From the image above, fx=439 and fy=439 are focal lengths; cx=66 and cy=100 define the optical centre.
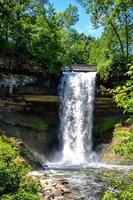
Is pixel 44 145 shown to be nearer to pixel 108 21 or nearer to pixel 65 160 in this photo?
pixel 65 160

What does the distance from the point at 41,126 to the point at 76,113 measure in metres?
4.65

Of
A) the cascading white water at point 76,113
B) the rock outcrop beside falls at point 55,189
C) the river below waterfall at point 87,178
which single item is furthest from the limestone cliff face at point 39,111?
the rock outcrop beside falls at point 55,189


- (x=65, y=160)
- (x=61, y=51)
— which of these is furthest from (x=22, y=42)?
(x=65, y=160)

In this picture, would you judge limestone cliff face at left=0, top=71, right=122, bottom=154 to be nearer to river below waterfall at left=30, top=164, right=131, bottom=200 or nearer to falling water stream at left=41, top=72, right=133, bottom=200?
falling water stream at left=41, top=72, right=133, bottom=200

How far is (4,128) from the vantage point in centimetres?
4041

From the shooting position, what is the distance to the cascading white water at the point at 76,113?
148ft

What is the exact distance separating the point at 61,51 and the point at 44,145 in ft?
38.5

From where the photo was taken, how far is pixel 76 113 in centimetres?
4669

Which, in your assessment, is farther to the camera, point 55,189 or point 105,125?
point 105,125

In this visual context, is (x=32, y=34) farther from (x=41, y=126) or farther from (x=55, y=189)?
(x=55, y=189)

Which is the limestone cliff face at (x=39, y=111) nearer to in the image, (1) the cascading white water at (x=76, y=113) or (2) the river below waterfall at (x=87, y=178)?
(1) the cascading white water at (x=76, y=113)

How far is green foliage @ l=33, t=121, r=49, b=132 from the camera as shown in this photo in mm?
43653

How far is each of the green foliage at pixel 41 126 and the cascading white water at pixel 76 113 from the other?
2.29 m

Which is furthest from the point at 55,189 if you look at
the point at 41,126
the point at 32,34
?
A: the point at 32,34
